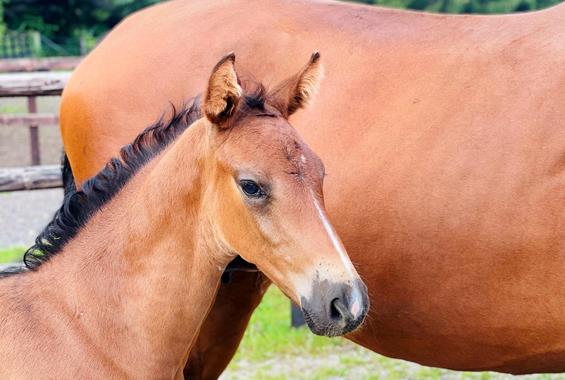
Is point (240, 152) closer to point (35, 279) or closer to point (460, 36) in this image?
point (35, 279)

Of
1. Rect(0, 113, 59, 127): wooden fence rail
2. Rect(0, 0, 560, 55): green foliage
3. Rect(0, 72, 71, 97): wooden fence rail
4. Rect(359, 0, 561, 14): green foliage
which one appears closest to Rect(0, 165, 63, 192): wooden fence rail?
Rect(0, 72, 71, 97): wooden fence rail

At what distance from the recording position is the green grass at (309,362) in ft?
16.9

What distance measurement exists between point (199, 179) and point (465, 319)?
1106 millimetres

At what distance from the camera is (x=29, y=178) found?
17.7 ft

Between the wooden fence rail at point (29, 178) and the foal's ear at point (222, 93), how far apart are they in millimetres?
3098

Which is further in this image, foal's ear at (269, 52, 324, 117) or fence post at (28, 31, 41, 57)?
fence post at (28, 31, 41, 57)

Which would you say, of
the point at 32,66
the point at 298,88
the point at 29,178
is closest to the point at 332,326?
the point at 298,88

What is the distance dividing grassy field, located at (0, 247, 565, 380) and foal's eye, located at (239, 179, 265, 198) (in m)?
2.79

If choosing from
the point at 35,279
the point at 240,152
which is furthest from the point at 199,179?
the point at 35,279

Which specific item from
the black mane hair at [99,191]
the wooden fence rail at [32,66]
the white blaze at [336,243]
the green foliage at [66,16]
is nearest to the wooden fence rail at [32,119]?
the wooden fence rail at [32,66]

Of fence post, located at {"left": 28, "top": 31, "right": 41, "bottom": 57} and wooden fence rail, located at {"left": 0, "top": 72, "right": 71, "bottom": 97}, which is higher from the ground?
wooden fence rail, located at {"left": 0, "top": 72, "right": 71, "bottom": 97}

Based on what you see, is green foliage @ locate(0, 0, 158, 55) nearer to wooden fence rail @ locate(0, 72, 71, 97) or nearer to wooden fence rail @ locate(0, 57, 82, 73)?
wooden fence rail @ locate(0, 57, 82, 73)

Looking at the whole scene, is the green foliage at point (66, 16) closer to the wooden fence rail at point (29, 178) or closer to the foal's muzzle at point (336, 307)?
the wooden fence rail at point (29, 178)

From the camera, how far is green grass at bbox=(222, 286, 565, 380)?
5145mm
